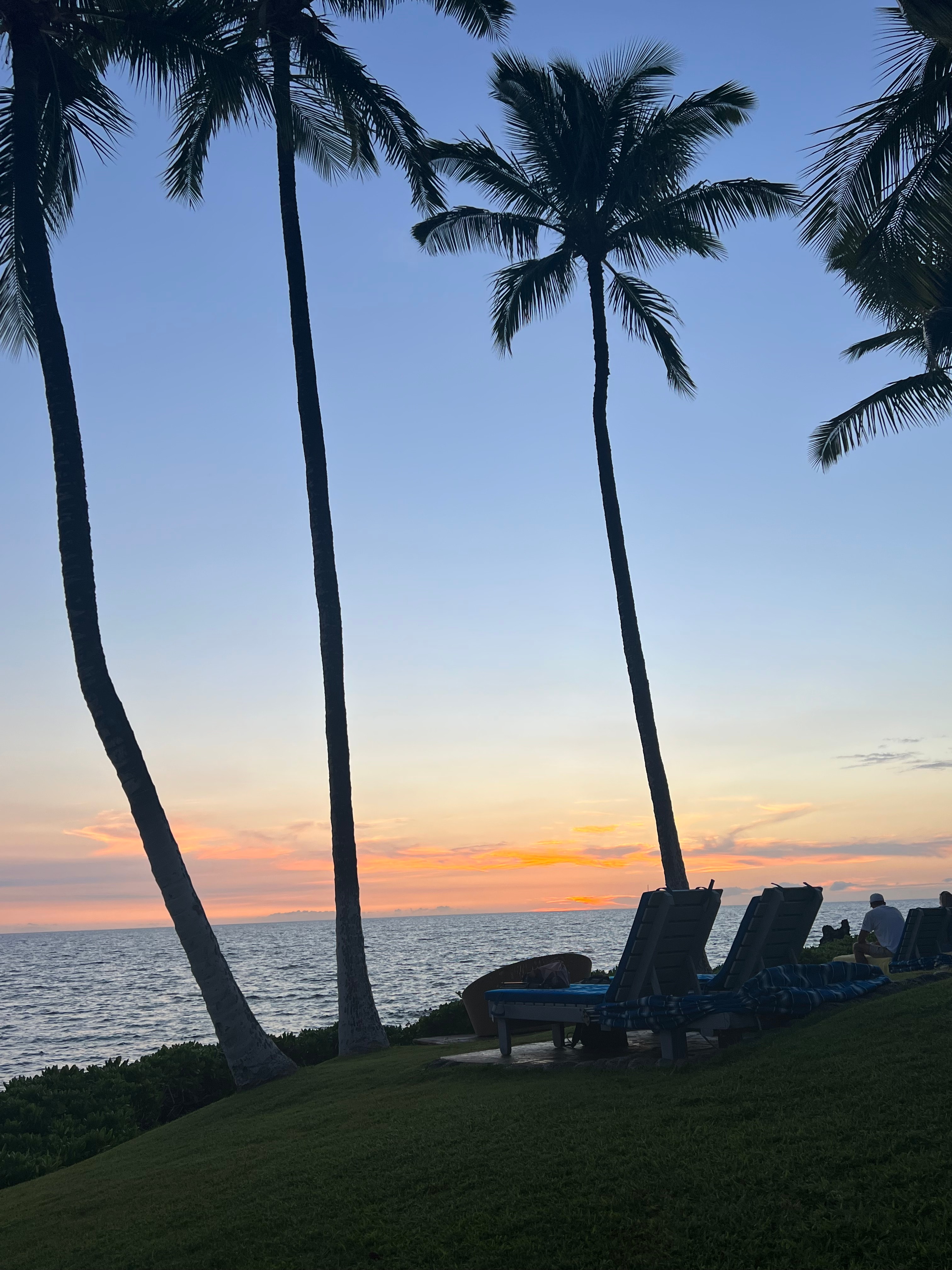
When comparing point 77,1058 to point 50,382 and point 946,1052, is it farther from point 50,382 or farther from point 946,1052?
point 946,1052

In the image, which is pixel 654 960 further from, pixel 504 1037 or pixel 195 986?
pixel 195 986

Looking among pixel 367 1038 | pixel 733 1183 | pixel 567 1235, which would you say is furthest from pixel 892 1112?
pixel 367 1038

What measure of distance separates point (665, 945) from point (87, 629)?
837 centimetres

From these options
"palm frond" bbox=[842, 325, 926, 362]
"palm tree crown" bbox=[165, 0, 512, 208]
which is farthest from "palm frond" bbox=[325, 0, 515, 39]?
"palm frond" bbox=[842, 325, 926, 362]

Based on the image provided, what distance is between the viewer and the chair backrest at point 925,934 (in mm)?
12930

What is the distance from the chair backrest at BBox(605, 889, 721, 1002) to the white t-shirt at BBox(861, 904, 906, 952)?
6.42 m

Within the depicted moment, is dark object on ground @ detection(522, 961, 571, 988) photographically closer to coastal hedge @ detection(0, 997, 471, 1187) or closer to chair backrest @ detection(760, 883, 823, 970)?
chair backrest @ detection(760, 883, 823, 970)

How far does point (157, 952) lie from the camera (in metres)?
121

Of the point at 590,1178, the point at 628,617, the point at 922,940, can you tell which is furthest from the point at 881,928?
the point at 590,1178

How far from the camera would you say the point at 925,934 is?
13.2 m

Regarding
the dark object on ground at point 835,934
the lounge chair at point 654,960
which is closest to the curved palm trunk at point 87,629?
the lounge chair at point 654,960

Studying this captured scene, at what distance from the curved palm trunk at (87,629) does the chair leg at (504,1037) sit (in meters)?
3.84

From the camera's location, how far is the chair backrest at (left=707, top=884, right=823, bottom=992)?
29.2ft

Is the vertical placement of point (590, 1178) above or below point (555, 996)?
below
